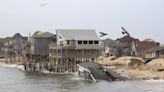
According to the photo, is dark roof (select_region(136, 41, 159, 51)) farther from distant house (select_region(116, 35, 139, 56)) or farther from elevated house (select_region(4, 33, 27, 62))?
elevated house (select_region(4, 33, 27, 62))

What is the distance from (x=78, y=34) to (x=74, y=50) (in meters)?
4.95

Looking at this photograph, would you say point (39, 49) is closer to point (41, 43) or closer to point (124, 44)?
point (41, 43)

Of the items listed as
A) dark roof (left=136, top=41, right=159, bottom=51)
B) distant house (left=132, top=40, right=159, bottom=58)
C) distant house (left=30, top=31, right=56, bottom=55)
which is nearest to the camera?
distant house (left=30, top=31, right=56, bottom=55)

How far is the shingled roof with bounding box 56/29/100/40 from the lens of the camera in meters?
74.2

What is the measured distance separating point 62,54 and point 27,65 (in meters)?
18.8

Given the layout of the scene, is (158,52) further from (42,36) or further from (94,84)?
(94,84)

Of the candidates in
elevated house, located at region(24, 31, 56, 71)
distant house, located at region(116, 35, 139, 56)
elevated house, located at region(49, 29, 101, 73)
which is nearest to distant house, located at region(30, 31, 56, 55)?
elevated house, located at region(24, 31, 56, 71)

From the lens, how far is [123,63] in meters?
76.4

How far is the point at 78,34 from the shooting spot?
76.1 meters

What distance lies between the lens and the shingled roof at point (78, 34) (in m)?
74.2

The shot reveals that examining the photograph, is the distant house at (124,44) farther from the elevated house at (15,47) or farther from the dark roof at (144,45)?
the elevated house at (15,47)

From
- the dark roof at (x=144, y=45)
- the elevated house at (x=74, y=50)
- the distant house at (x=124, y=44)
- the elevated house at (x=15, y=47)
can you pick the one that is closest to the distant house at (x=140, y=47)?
the dark roof at (x=144, y=45)

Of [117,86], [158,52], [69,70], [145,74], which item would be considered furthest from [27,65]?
[117,86]

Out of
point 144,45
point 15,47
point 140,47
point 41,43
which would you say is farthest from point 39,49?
point 15,47
